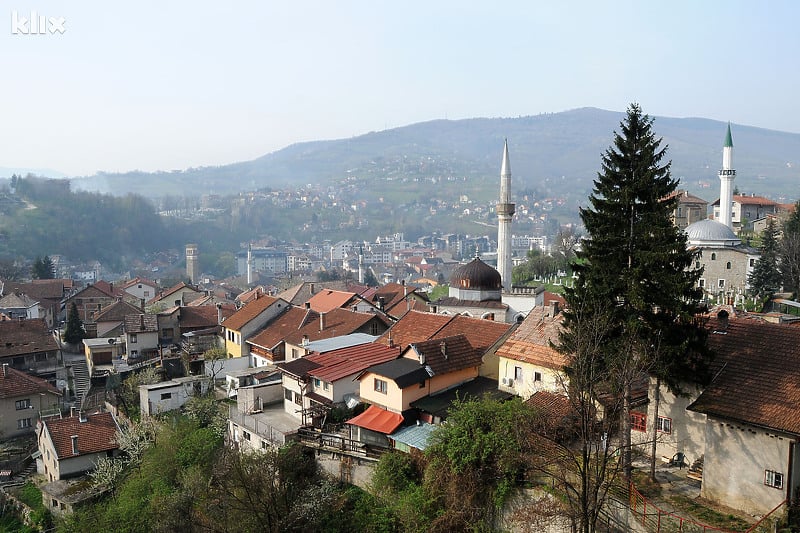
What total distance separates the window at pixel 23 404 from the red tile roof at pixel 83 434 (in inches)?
293

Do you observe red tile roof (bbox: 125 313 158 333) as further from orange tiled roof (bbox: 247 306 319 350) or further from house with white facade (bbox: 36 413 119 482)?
house with white facade (bbox: 36 413 119 482)

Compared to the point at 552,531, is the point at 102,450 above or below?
below

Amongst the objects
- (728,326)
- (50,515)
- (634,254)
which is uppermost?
(634,254)

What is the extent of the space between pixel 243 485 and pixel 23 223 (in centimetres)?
16945

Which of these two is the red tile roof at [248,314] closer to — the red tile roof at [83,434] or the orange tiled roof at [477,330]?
the red tile roof at [83,434]

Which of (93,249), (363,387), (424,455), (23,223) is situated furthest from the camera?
(93,249)

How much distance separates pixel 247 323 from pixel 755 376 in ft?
101

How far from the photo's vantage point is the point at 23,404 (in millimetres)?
38000

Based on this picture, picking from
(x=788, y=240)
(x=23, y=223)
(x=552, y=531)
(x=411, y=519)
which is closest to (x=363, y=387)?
(x=411, y=519)

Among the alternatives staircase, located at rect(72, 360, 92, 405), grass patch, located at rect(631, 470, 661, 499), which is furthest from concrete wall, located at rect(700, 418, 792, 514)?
staircase, located at rect(72, 360, 92, 405)

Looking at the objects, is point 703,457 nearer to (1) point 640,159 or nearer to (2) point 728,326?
(2) point 728,326

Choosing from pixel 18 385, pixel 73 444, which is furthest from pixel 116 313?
pixel 73 444

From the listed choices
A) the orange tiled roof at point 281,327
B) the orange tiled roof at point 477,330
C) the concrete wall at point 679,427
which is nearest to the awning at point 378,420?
the orange tiled roof at point 477,330

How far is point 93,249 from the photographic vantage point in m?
176
